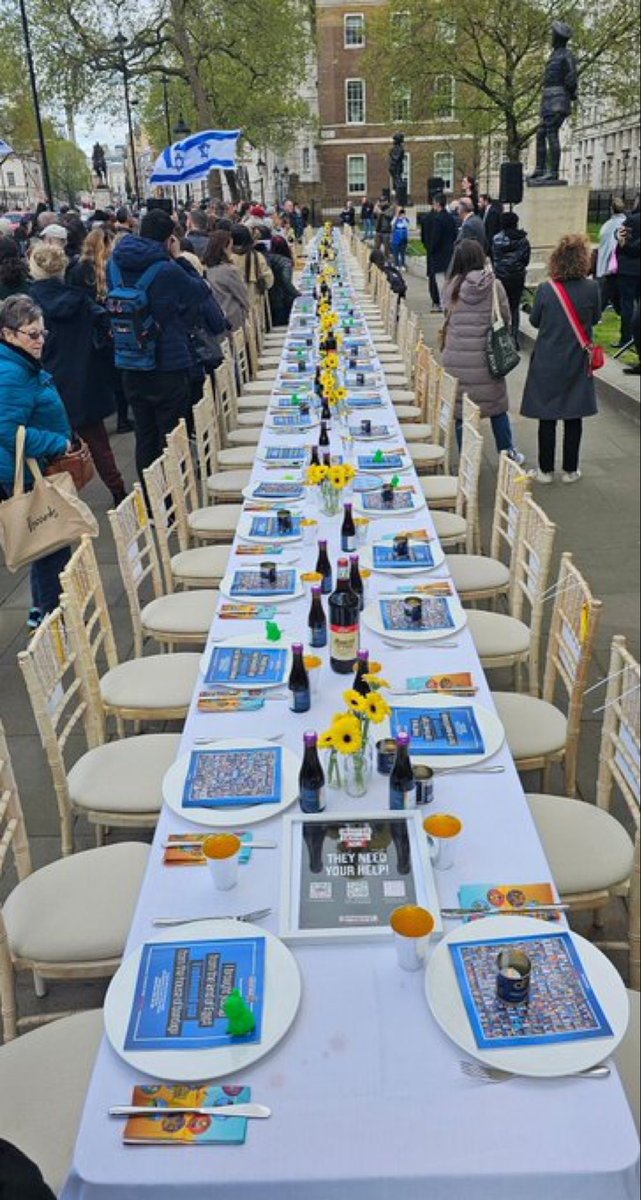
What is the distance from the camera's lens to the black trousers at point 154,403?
258 inches

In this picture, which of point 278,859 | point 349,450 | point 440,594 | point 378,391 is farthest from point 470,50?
point 278,859

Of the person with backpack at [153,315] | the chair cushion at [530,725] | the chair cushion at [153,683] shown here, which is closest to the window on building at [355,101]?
the person with backpack at [153,315]

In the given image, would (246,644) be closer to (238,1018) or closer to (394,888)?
(394,888)

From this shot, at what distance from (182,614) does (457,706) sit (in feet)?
6.46

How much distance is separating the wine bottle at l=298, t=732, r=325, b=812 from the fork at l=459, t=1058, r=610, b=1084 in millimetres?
828

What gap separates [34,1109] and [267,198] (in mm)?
53751

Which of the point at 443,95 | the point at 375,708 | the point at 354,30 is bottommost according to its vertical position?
the point at 375,708

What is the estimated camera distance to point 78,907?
8.58 feet

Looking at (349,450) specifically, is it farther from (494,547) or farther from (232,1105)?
(232,1105)

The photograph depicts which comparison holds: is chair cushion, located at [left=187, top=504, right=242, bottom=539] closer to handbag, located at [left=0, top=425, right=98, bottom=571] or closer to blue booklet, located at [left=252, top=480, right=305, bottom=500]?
blue booklet, located at [left=252, top=480, right=305, bottom=500]

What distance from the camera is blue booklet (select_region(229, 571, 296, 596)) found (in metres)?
3.78

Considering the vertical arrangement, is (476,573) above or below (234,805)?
below

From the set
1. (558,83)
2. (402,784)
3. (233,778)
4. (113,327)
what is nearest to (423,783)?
(402,784)

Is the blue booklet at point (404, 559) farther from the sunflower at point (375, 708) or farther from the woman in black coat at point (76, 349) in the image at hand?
the woman in black coat at point (76, 349)
